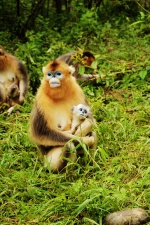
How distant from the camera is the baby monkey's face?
146 inches

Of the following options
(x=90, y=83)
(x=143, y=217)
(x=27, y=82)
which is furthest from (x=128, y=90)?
(x=143, y=217)

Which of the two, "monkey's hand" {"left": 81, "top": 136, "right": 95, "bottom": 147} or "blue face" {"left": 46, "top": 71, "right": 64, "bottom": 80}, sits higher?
"blue face" {"left": 46, "top": 71, "right": 64, "bottom": 80}

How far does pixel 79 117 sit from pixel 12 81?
86.5 inches

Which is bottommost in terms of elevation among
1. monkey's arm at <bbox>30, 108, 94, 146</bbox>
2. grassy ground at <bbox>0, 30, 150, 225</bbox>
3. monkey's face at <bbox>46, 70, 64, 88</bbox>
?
grassy ground at <bbox>0, 30, 150, 225</bbox>

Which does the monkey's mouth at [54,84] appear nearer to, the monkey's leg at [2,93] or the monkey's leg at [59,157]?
the monkey's leg at [59,157]

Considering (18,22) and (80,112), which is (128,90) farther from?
(18,22)

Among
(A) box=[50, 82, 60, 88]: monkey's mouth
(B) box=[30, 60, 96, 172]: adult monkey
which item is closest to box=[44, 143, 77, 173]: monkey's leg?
(B) box=[30, 60, 96, 172]: adult monkey

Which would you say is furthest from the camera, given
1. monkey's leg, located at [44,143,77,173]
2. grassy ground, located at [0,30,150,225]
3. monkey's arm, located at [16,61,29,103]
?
monkey's arm, located at [16,61,29,103]

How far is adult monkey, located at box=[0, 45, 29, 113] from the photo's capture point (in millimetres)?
5555

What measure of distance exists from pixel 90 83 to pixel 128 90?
1.92ft

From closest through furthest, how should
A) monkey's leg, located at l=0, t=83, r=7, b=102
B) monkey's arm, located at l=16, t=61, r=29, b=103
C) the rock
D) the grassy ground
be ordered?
the rock, the grassy ground, monkey's leg, located at l=0, t=83, r=7, b=102, monkey's arm, located at l=16, t=61, r=29, b=103

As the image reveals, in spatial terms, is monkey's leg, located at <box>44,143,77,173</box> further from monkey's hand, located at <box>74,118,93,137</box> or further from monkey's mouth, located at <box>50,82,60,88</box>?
monkey's mouth, located at <box>50,82,60,88</box>

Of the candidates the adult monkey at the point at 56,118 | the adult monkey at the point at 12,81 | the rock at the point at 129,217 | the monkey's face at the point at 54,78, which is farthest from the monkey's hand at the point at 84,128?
the adult monkey at the point at 12,81

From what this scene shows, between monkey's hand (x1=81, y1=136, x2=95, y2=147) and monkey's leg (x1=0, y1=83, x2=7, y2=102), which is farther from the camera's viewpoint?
monkey's leg (x1=0, y1=83, x2=7, y2=102)
